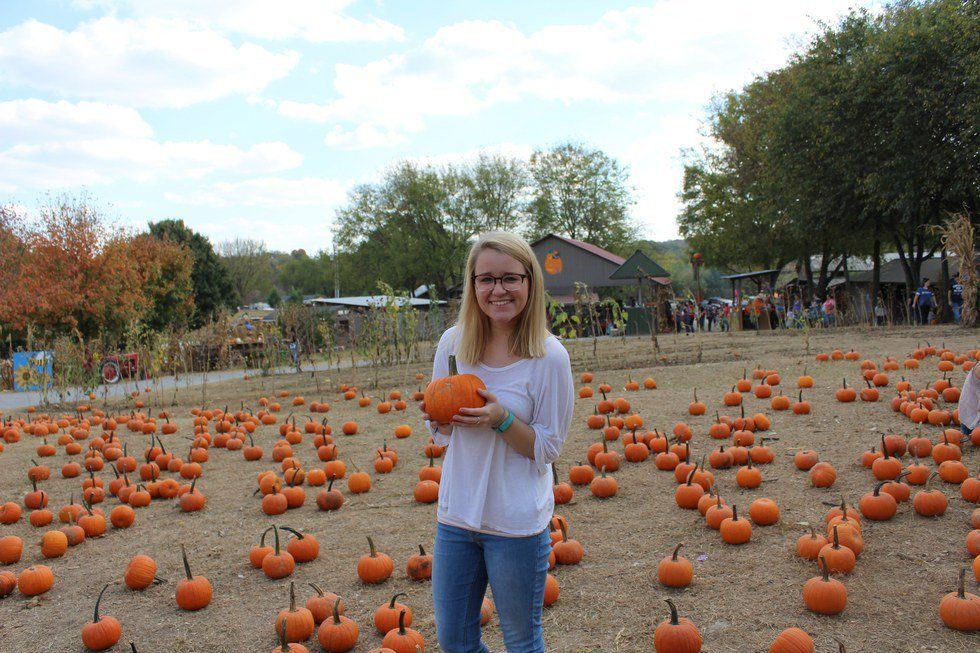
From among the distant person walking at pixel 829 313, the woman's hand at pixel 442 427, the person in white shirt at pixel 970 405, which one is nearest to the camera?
the woman's hand at pixel 442 427

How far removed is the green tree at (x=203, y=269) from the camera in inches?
1984

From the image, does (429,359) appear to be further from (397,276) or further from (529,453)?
(397,276)

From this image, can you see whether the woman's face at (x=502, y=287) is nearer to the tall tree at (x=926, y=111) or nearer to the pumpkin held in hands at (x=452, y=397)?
the pumpkin held in hands at (x=452, y=397)

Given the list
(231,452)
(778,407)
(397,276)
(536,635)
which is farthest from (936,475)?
(397,276)

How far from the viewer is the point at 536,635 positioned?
7.89 feet

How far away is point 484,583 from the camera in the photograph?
8.32 feet

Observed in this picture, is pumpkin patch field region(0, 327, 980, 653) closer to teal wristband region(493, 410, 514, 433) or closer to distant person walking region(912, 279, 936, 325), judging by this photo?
teal wristband region(493, 410, 514, 433)

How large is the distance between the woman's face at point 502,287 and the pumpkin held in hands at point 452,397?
10.2 inches

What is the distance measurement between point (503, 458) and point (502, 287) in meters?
0.61

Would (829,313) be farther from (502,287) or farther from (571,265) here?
(571,265)

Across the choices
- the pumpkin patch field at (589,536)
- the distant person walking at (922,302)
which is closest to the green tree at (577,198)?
the distant person walking at (922,302)

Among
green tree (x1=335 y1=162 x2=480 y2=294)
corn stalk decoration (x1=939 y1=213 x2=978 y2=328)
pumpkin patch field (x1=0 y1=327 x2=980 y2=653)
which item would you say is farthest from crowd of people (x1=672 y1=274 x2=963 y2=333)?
green tree (x1=335 y1=162 x2=480 y2=294)

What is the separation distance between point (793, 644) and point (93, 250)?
2485cm

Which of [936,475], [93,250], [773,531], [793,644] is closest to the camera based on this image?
[793,644]
